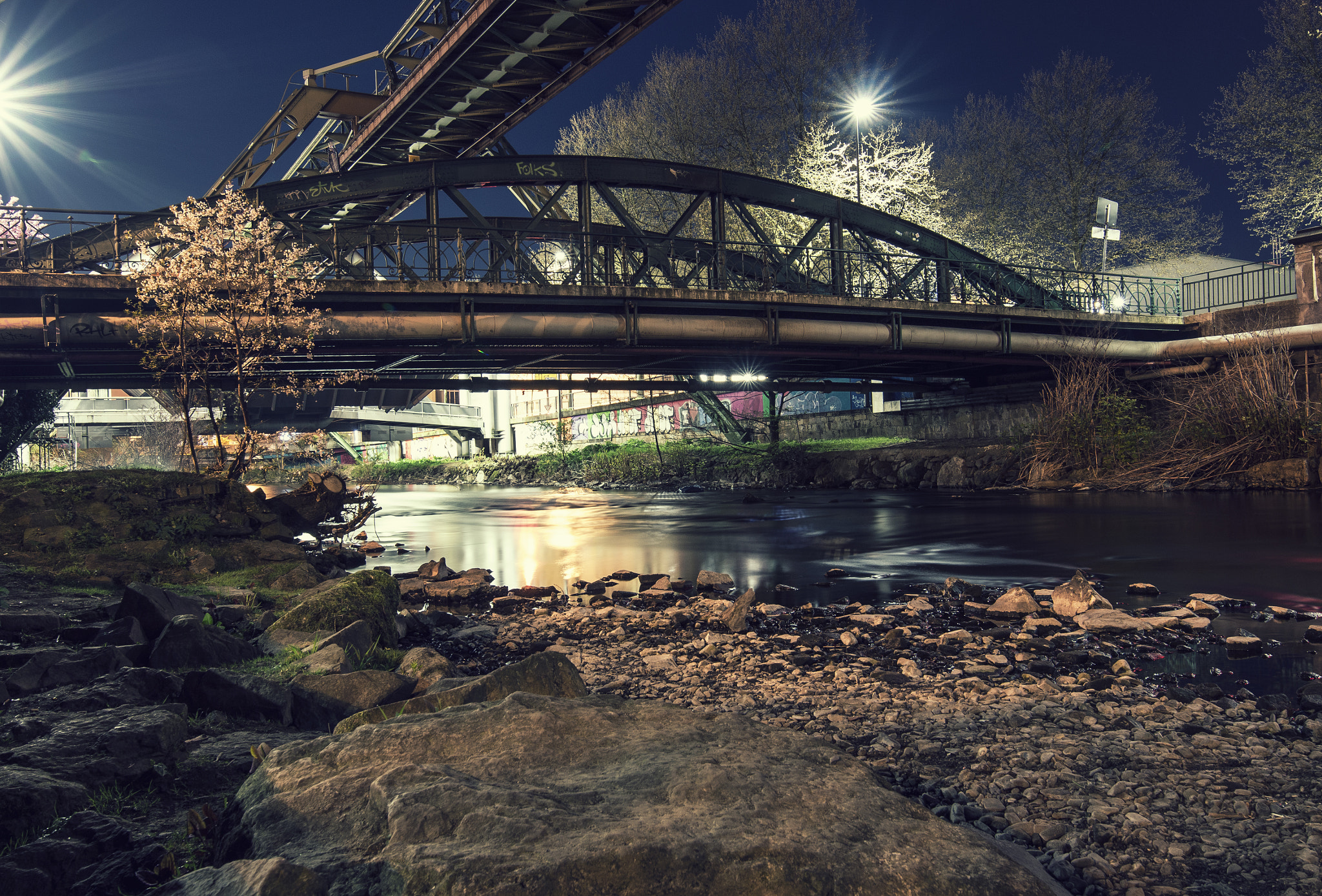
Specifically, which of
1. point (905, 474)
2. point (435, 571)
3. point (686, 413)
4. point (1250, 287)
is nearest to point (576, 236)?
point (435, 571)

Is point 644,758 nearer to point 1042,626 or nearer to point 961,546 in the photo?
point 1042,626

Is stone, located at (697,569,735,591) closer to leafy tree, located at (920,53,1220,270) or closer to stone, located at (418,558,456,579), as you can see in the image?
stone, located at (418,558,456,579)

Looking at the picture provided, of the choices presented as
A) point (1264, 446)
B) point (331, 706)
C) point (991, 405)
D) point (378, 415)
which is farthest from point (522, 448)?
point (331, 706)

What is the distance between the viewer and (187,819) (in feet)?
8.72

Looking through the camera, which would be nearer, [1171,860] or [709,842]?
[709,842]

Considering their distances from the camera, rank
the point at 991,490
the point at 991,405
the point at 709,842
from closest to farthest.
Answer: the point at 709,842 < the point at 991,490 < the point at 991,405

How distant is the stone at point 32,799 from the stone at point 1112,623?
267 inches

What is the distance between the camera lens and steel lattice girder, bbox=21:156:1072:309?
20.9m

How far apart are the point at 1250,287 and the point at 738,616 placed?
38.6 metres

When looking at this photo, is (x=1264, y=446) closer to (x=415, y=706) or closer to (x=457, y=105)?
(x=415, y=706)

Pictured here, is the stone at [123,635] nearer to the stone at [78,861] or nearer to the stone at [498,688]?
the stone at [498,688]

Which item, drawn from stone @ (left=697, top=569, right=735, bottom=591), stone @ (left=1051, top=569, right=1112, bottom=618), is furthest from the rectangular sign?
stone @ (left=1051, top=569, right=1112, bottom=618)

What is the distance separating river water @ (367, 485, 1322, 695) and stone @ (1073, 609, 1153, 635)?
1.87 feet

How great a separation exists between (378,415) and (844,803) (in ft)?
207
